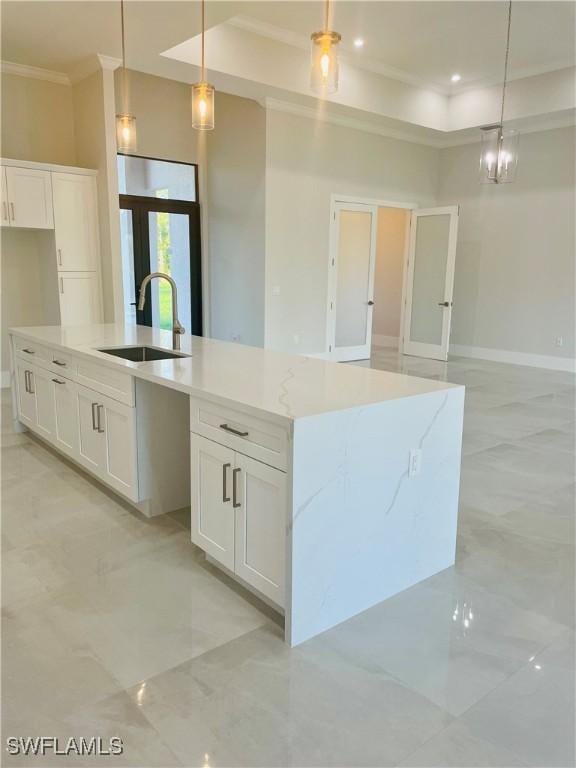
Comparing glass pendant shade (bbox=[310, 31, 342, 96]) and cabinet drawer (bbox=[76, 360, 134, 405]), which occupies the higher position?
glass pendant shade (bbox=[310, 31, 342, 96])

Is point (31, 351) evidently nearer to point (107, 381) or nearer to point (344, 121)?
point (107, 381)

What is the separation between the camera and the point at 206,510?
2432 mm

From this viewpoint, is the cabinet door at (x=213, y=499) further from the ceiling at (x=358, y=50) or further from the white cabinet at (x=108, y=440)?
the ceiling at (x=358, y=50)

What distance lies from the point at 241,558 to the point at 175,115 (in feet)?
22.5

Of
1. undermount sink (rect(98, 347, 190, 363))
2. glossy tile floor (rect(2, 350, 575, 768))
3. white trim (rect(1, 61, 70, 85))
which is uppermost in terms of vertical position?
white trim (rect(1, 61, 70, 85))

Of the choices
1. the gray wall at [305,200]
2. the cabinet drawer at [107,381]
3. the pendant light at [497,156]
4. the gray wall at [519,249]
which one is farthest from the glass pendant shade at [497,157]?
the cabinet drawer at [107,381]

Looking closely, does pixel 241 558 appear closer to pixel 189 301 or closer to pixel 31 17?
pixel 31 17

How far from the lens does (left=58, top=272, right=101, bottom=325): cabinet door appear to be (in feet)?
19.2

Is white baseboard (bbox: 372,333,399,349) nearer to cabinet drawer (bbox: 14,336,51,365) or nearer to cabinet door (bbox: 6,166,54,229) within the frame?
cabinet door (bbox: 6,166,54,229)

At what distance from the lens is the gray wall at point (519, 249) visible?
774 cm

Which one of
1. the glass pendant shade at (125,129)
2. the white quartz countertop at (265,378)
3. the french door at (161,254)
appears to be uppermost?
the glass pendant shade at (125,129)

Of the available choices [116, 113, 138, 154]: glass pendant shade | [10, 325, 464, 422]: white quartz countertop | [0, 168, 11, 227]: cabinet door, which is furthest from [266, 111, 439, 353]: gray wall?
[10, 325, 464, 422]: white quartz countertop

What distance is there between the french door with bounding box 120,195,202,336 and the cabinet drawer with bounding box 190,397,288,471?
5.40m

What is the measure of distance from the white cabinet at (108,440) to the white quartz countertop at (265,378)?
25cm
